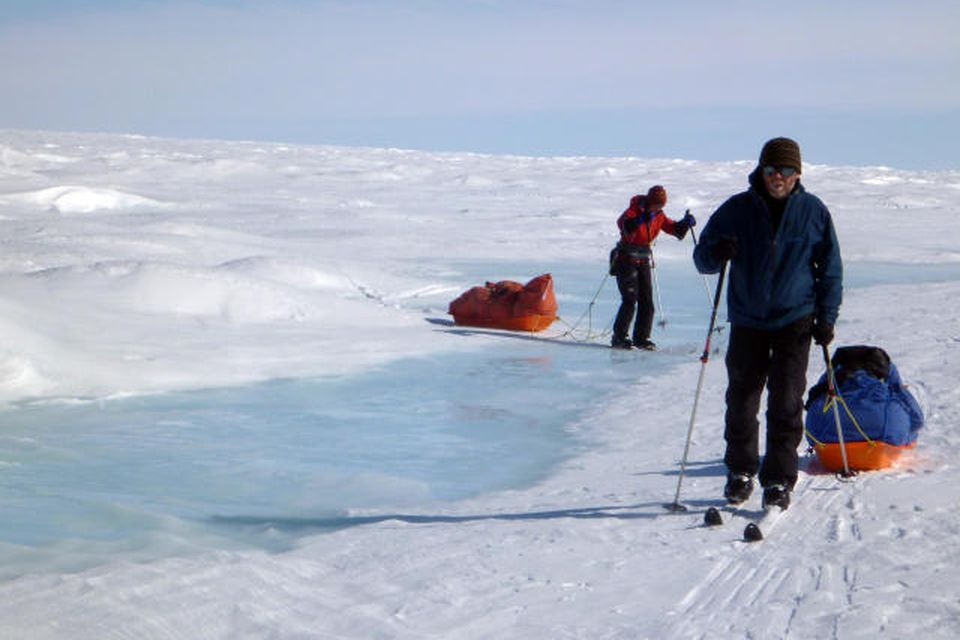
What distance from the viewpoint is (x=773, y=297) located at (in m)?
3.89

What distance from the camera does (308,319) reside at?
32.7 feet

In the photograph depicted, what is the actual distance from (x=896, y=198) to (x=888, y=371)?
92.1 ft

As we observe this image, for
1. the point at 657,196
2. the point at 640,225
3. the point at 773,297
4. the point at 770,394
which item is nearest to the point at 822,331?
the point at 773,297

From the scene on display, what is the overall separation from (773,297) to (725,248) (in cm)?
25

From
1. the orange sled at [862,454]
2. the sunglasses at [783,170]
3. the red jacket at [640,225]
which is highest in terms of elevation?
the sunglasses at [783,170]

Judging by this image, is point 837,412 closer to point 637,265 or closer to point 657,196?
point 657,196

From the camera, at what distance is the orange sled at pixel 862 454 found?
15.0 feet

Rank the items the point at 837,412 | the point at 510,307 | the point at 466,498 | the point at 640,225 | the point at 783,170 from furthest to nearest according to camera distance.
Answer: the point at 510,307, the point at 640,225, the point at 466,498, the point at 837,412, the point at 783,170

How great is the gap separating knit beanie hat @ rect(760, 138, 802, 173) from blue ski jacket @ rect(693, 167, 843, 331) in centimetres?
9

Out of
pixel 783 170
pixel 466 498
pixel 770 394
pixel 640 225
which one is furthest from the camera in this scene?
pixel 640 225

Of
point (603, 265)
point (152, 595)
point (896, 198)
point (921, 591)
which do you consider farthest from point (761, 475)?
point (896, 198)

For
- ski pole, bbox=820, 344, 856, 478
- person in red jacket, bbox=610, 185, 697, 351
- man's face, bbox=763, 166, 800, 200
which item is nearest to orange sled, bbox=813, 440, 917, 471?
ski pole, bbox=820, 344, 856, 478

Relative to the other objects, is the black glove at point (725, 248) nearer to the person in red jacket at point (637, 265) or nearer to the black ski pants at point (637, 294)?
the person in red jacket at point (637, 265)

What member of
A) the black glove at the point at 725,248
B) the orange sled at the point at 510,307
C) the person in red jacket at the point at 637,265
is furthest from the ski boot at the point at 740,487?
the orange sled at the point at 510,307
